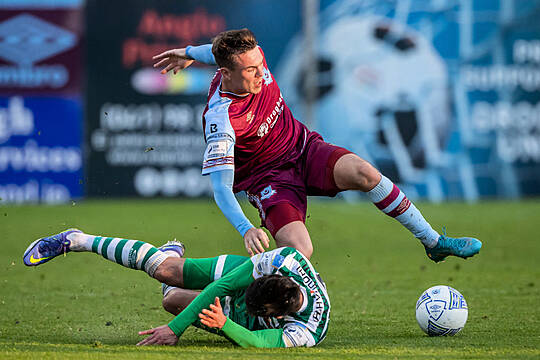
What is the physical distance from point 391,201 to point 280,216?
86 centimetres

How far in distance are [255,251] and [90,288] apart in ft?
11.3

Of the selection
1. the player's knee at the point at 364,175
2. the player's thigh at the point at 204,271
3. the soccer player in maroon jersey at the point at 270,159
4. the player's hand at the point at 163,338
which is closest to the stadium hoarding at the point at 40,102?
the soccer player in maroon jersey at the point at 270,159

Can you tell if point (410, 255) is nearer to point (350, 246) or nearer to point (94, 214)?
point (350, 246)

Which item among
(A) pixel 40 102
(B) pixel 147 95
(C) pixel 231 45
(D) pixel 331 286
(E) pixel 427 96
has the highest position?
(C) pixel 231 45

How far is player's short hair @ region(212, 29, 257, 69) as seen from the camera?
20.4 feet

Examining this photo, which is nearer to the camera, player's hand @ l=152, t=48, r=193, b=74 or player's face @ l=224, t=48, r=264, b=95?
player's face @ l=224, t=48, r=264, b=95

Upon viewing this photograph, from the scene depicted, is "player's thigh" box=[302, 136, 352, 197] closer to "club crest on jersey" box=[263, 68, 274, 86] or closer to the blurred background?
"club crest on jersey" box=[263, 68, 274, 86]

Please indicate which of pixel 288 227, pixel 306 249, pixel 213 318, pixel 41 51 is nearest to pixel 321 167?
pixel 288 227

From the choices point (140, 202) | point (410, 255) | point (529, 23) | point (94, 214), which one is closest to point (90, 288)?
point (410, 255)

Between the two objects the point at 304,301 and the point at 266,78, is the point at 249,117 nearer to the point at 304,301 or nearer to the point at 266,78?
the point at 266,78

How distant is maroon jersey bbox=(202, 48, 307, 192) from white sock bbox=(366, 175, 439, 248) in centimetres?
74

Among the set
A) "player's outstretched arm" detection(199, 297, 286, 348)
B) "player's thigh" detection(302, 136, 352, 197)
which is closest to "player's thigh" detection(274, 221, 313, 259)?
"player's thigh" detection(302, 136, 352, 197)

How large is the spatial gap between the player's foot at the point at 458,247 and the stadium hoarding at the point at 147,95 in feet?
34.7

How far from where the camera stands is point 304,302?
525 cm
